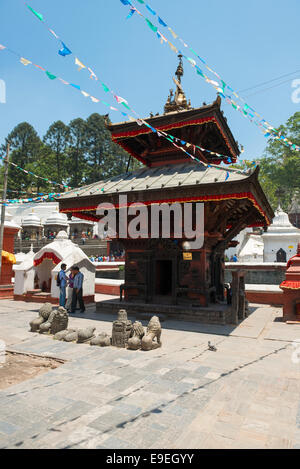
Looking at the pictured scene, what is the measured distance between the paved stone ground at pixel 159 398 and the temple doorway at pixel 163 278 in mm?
4184

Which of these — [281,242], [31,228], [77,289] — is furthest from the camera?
[31,228]

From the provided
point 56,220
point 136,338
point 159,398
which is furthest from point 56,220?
point 159,398

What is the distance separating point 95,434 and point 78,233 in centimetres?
4574

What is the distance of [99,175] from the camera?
211 ft

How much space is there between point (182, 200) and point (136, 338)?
14.0ft

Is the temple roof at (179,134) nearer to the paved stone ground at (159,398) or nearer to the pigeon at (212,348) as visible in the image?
the pigeon at (212,348)

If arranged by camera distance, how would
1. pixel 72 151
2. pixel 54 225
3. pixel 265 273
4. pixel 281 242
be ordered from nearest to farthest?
pixel 265 273, pixel 281 242, pixel 54 225, pixel 72 151

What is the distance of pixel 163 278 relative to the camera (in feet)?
42.0

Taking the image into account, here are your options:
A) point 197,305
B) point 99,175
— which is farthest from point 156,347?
point 99,175

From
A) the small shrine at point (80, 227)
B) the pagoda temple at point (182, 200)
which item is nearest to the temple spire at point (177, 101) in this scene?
the pagoda temple at point (182, 200)

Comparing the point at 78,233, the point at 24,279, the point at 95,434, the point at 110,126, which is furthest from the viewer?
the point at 78,233

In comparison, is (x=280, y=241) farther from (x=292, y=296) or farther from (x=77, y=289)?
(x=77, y=289)

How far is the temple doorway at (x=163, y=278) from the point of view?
11.7 metres

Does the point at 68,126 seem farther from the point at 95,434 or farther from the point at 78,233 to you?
the point at 95,434
